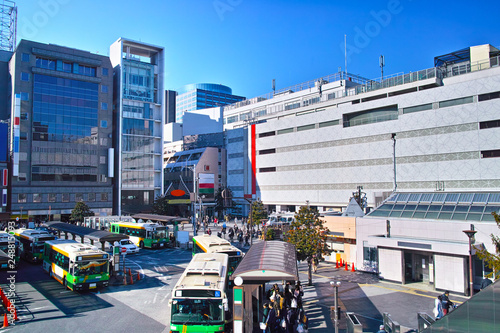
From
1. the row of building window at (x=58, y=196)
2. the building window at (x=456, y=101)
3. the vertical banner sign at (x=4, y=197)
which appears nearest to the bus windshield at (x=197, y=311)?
the building window at (x=456, y=101)

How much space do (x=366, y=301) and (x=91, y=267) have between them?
15.3 m

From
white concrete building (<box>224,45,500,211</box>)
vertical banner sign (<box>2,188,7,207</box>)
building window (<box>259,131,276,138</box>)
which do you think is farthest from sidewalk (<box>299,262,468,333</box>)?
vertical banner sign (<box>2,188,7,207</box>)

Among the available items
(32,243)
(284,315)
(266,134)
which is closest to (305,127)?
(266,134)

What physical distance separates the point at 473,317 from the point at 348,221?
19752 mm

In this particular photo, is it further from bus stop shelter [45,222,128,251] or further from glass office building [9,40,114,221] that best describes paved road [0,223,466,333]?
glass office building [9,40,114,221]

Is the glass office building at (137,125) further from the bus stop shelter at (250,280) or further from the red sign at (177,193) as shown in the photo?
the bus stop shelter at (250,280)

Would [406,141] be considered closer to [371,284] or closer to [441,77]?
[441,77]

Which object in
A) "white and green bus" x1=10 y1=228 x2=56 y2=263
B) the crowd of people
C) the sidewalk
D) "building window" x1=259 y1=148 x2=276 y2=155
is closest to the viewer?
the crowd of people

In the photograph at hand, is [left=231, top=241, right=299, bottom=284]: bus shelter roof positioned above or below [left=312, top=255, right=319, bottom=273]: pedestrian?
above

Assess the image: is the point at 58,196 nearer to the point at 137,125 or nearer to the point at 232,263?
the point at 137,125

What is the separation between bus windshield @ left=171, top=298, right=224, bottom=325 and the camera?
1281 centimetres

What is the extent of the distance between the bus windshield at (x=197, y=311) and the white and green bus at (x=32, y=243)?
22.0 meters

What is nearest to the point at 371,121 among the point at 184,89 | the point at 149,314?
the point at 149,314

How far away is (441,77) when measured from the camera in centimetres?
5688
